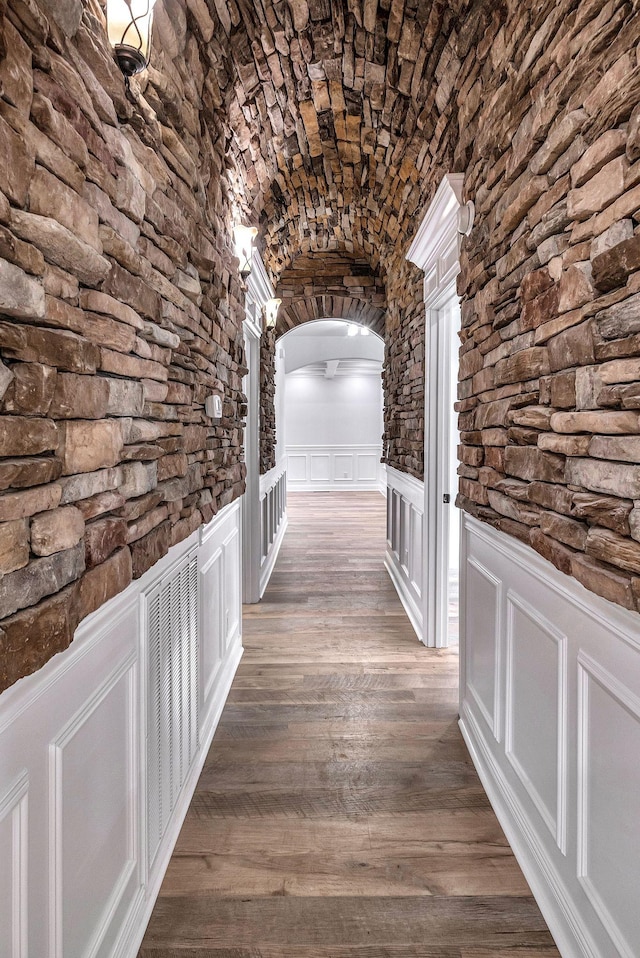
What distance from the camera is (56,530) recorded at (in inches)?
33.2

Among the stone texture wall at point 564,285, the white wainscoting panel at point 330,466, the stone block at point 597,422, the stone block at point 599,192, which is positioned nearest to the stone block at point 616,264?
the stone texture wall at point 564,285

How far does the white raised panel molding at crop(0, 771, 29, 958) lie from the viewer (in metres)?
0.74

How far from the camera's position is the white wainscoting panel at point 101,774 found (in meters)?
0.78

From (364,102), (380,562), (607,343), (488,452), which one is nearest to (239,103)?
(364,102)

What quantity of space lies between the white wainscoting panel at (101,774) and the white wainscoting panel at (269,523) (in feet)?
6.97

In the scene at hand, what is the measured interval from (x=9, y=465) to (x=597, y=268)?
1133 mm

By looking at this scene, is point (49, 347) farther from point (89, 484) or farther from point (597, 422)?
point (597, 422)

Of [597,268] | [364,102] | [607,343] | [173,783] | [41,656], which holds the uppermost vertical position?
[364,102]

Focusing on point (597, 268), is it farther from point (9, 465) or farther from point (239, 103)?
point (239, 103)

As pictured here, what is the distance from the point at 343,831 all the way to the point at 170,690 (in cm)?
73

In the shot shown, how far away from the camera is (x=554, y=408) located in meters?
1.23

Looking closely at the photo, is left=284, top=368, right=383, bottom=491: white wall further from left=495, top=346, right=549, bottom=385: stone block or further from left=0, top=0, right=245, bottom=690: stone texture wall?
left=495, top=346, right=549, bottom=385: stone block

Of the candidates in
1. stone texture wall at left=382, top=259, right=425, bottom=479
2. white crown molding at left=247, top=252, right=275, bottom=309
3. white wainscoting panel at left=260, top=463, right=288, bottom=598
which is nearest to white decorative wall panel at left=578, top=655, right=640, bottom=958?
stone texture wall at left=382, top=259, right=425, bottom=479

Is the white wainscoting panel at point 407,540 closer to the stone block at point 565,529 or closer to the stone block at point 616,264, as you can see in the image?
the stone block at point 565,529
